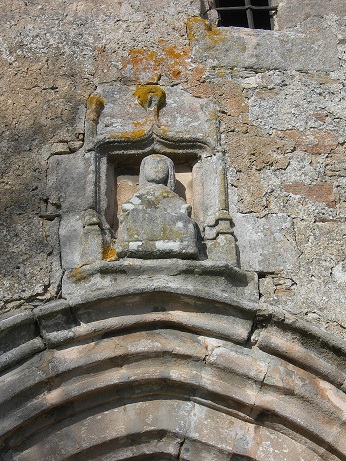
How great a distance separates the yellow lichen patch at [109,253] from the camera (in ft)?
13.2

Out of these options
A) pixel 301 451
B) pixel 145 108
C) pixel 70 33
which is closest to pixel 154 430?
pixel 301 451

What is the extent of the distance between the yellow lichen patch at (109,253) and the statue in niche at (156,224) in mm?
78

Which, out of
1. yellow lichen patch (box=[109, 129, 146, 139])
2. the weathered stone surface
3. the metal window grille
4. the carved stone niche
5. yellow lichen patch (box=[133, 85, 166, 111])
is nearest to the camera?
the weathered stone surface

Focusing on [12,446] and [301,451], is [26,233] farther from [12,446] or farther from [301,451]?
[301,451]

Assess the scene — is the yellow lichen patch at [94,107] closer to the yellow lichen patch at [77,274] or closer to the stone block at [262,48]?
the stone block at [262,48]

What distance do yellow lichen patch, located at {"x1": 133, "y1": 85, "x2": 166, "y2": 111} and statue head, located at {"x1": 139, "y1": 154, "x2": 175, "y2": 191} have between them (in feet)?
1.17

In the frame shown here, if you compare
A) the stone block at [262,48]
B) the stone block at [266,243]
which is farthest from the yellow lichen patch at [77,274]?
the stone block at [262,48]

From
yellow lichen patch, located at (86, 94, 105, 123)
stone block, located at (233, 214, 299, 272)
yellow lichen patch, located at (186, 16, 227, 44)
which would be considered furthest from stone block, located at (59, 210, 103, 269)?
yellow lichen patch, located at (186, 16, 227, 44)

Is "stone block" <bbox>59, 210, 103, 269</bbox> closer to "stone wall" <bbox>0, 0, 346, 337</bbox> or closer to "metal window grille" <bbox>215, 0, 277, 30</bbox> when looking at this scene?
"stone wall" <bbox>0, 0, 346, 337</bbox>

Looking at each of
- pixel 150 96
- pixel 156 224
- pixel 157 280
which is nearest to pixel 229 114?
pixel 150 96

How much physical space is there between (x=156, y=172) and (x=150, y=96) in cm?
54

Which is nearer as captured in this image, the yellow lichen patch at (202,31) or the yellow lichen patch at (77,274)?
the yellow lichen patch at (77,274)

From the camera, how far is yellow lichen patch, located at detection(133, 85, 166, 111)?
4.55m

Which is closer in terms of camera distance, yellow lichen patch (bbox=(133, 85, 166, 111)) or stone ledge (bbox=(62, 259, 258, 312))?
stone ledge (bbox=(62, 259, 258, 312))
